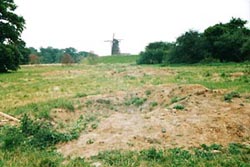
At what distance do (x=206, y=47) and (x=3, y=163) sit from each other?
40.1 m

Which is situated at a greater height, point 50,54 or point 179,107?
point 179,107

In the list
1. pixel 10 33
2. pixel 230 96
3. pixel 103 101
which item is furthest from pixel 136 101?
pixel 10 33

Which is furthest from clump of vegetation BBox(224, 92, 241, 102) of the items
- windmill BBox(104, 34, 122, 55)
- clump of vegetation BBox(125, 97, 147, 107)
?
windmill BBox(104, 34, 122, 55)

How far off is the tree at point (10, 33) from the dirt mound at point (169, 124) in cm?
2821

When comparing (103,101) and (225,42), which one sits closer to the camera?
(103,101)

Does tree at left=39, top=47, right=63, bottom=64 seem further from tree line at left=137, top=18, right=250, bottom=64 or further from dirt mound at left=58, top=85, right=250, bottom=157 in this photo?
dirt mound at left=58, top=85, right=250, bottom=157

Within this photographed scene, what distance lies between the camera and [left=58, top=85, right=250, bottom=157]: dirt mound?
24.9 feet

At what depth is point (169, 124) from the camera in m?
8.59

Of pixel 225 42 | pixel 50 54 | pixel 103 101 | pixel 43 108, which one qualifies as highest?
pixel 225 42

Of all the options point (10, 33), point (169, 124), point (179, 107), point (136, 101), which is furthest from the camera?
point (10, 33)

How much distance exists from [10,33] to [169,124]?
33.9 meters

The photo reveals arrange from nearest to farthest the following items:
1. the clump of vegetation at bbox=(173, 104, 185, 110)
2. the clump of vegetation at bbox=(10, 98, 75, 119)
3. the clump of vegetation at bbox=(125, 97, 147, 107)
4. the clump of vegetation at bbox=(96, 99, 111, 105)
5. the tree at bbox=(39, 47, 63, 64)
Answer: the clump of vegetation at bbox=(173, 104, 185, 110)
the clump of vegetation at bbox=(10, 98, 75, 119)
the clump of vegetation at bbox=(125, 97, 147, 107)
the clump of vegetation at bbox=(96, 99, 111, 105)
the tree at bbox=(39, 47, 63, 64)

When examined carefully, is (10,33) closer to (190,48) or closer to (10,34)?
(10,34)

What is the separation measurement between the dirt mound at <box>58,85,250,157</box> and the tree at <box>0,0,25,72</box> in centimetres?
2821
